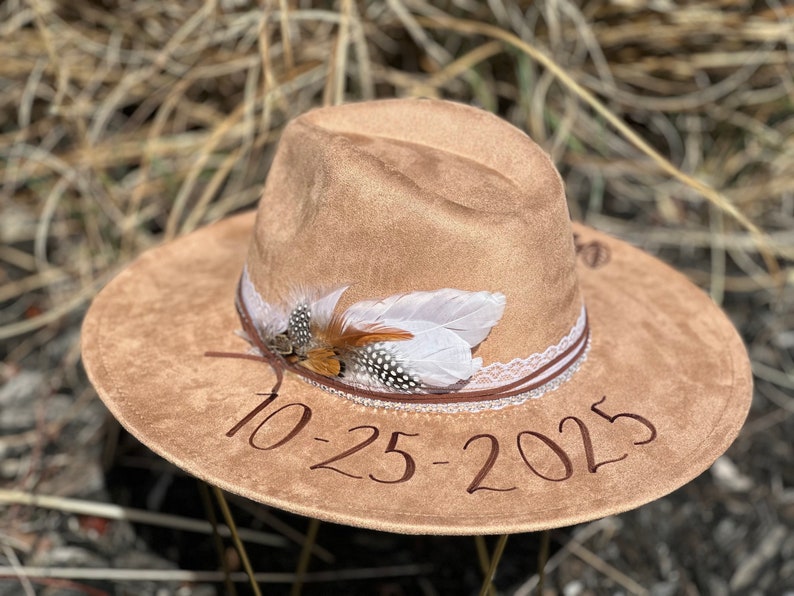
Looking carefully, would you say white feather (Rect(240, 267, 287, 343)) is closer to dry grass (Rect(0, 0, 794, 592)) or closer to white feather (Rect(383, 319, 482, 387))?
white feather (Rect(383, 319, 482, 387))

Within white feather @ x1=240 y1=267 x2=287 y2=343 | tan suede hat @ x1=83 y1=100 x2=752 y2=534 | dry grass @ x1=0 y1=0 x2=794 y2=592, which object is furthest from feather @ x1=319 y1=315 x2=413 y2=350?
dry grass @ x1=0 y1=0 x2=794 y2=592

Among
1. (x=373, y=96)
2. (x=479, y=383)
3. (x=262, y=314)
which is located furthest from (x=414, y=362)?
(x=373, y=96)

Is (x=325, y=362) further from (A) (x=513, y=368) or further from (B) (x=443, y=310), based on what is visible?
(A) (x=513, y=368)

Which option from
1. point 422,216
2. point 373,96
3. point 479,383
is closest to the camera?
point 422,216

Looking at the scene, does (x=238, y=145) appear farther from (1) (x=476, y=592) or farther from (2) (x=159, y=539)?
(1) (x=476, y=592)

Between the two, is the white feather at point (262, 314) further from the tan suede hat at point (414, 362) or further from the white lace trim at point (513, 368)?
the white lace trim at point (513, 368)

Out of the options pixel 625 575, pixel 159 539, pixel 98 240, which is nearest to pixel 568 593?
pixel 625 575

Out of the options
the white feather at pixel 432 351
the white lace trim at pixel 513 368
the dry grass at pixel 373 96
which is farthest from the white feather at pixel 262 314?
the dry grass at pixel 373 96
